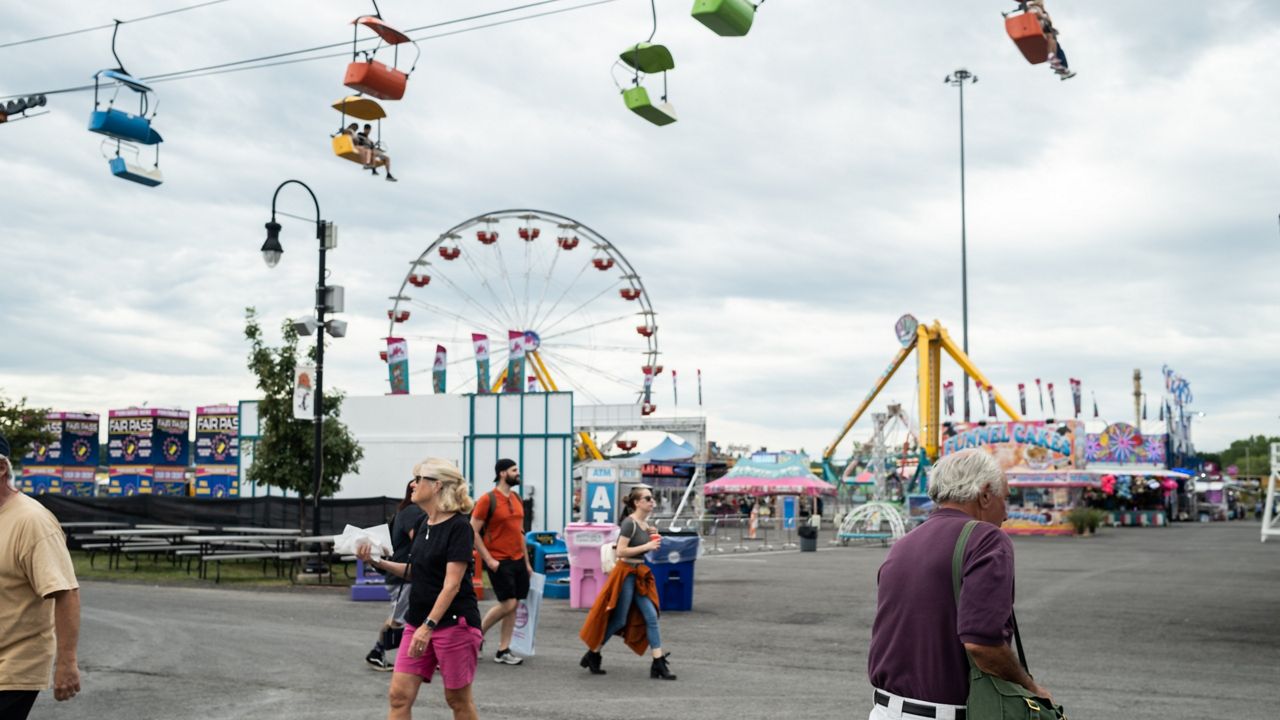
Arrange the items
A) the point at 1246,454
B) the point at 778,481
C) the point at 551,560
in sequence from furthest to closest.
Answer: the point at 1246,454
the point at 778,481
the point at 551,560

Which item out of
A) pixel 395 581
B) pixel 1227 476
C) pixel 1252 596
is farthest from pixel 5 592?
pixel 1227 476

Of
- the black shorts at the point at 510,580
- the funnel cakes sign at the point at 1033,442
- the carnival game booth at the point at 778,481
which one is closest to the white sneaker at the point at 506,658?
the black shorts at the point at 510,580

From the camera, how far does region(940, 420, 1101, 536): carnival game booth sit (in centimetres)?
4644

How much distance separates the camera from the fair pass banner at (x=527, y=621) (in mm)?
10477

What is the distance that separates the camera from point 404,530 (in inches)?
328

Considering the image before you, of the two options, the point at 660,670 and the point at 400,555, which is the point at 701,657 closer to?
the point at 660,670

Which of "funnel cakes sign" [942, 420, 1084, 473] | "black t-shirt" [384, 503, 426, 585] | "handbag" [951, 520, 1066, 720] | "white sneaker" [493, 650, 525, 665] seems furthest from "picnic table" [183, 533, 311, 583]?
"funnel cakes sign" [942, 420, 1084, 473]

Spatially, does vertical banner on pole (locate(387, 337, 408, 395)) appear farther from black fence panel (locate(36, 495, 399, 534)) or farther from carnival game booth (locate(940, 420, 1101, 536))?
carnival game booth (locate(940, 420, 1101, 536))

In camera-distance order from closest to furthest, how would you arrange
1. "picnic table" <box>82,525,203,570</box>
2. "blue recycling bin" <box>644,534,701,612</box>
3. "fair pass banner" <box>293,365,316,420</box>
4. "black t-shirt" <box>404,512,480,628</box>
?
"black t-shirt" <box>404,512,480,628</box> < "blue recycling bin" <box>644,534,701,612</box> < "fair pass banner" <box>293,365,316,420</box> < "picnic table" <box>82,525,203,570</box>

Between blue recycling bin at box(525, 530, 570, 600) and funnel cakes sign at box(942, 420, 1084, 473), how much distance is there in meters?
32.5

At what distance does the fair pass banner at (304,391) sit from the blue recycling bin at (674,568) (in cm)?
725

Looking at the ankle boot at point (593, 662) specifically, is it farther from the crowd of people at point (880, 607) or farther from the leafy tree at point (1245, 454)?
the leafy tree at point (1245, 454)

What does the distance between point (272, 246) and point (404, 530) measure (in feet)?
37.9

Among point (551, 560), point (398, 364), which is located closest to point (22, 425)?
point (398, 364)
